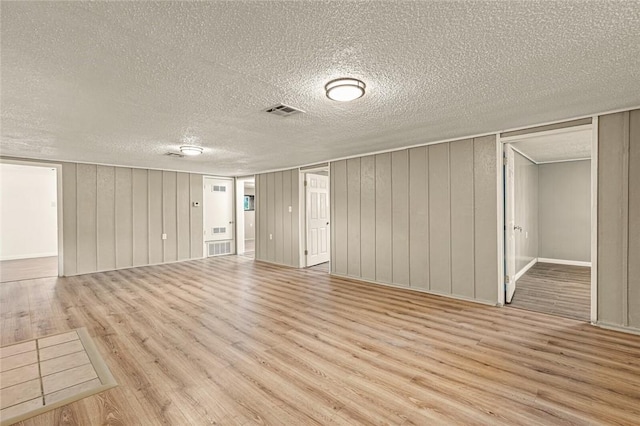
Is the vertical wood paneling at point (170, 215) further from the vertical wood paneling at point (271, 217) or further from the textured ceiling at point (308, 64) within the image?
the textured ceiling at point (308, 64)

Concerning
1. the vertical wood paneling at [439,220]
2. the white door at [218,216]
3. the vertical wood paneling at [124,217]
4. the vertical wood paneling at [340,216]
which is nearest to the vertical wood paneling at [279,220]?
the vertical wood paneling at [340,216]

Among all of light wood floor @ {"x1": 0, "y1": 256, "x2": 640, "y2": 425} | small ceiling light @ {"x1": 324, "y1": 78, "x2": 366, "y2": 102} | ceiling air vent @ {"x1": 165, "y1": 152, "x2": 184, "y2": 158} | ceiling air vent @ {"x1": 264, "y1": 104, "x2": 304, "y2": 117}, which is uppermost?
ceiling air vent @ {"x1": 165, "y1": 152, "x2": 184, "y2": 158}

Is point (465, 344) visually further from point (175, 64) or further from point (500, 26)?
point (175, 64)

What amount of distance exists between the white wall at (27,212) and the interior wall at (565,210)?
12527 mm

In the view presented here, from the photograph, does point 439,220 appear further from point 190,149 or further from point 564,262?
point 564,262

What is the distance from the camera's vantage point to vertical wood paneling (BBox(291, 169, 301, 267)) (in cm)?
688

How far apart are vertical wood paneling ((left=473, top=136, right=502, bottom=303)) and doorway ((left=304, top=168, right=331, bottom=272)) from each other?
126 inches

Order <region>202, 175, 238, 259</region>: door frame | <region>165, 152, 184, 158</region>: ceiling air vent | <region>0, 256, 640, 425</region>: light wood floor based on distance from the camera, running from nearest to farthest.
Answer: <region>0, 256, 640, 425</region>: light wood floor, <region>165, 152, 184, 158</region>: ceiling air vent, <region>202, 175, 238, 259</region>: door frame

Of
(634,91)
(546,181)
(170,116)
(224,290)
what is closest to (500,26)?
(634,91)

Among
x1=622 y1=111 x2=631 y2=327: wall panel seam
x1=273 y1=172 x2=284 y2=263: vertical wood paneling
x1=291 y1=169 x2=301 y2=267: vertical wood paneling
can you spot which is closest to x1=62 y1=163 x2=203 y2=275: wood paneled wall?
x1=273 y1=172 x2=284 y2=263: vertical wood paneling

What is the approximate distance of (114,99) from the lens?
2.74m

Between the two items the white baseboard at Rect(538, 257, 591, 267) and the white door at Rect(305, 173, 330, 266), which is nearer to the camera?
the white baseboard at Rect(538, 257, 591, 267)

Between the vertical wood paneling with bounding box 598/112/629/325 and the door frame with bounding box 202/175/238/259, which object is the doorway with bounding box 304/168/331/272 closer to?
the door frame with bounding box 202/175/238/259

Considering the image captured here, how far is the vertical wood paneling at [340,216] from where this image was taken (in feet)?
19.5
